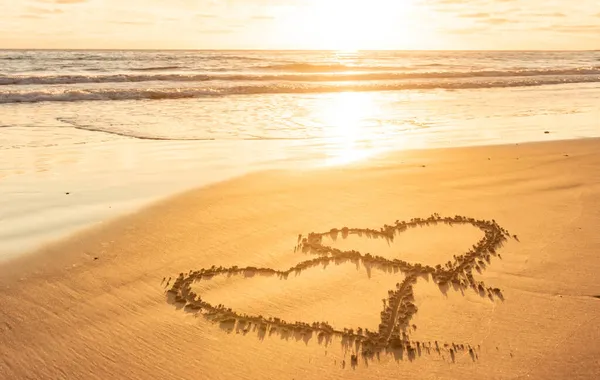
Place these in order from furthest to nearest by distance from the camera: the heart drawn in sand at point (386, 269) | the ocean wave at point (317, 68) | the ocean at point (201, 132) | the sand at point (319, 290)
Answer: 1. the ocean wave at point (317, 68)
2. the ocean at point (201, 132)
3. the heart drawn in sand at point (386, 269)
4. the sand at point (319, 290)

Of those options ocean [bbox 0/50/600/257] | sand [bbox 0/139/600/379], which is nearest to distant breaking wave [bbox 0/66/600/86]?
ocean [bbox 0/50/600/257]

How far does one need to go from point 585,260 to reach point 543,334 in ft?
3.62

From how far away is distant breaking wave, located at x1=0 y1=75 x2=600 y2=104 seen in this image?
13796 mm

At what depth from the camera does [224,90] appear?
16.2 metres

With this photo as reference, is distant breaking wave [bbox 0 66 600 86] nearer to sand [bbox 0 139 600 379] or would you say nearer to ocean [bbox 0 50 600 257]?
ocean [bbox 0 50 600 257]

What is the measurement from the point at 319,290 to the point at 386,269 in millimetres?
541

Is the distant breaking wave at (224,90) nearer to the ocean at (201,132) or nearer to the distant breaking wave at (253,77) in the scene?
the ocean at (201,132)

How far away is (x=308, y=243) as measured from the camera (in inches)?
146

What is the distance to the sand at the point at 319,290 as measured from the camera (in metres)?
2.43

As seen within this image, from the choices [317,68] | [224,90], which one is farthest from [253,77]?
[317,68]

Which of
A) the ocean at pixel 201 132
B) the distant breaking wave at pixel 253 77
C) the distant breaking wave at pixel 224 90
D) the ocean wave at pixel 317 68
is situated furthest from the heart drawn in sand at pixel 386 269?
the ocean wave at pixel 317 68

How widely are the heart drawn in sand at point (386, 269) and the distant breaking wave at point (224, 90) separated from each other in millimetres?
11954

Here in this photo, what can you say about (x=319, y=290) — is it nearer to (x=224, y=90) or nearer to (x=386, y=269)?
(x=386, y=269)

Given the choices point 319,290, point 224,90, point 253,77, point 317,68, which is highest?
point 317,68
